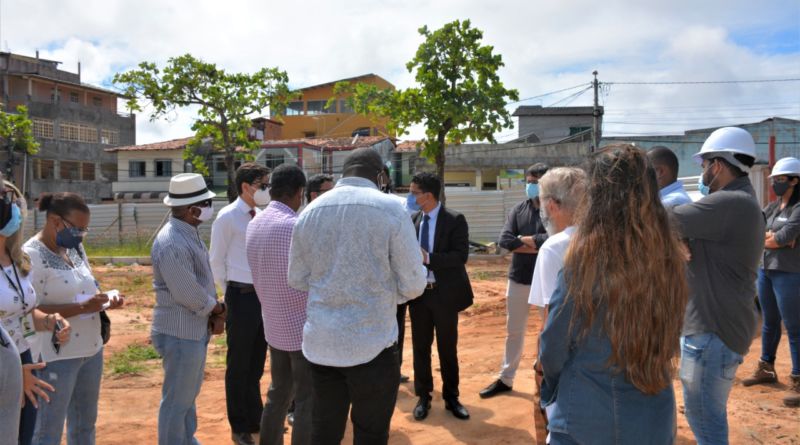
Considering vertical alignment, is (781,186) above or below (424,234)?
above

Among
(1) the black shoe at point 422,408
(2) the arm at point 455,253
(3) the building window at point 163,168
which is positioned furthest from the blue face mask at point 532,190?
(3) the building window at point 163,168

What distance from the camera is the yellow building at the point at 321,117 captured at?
51281mm

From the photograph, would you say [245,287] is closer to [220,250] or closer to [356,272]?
[220,250]

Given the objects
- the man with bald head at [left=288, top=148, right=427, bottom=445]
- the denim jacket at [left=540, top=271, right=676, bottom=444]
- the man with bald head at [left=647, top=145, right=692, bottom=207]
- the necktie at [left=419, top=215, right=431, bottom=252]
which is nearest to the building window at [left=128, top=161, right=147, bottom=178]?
the necktie at [left=419, top=215, right=431, bottom=252]

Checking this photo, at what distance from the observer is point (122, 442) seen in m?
4.94

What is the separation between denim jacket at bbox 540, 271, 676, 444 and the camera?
2.21m

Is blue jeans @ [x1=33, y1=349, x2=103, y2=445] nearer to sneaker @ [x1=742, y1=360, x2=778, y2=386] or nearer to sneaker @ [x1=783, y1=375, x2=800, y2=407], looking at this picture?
sneaker @ [x1=783, y1=375, x2=800, y2=407]

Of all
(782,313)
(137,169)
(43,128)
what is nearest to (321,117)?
(137,169)

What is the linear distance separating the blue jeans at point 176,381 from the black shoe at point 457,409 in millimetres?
2248

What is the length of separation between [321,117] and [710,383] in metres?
51.2

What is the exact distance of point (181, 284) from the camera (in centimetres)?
376

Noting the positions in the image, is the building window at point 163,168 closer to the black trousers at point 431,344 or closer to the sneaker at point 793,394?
the black trousers at point 431,344

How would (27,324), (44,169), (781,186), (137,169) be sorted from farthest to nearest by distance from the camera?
1. (44,169)
2. (137,169)
3. (781,186)
4. (27,324)

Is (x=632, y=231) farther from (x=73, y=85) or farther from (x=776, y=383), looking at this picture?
(x=73, y=85)
